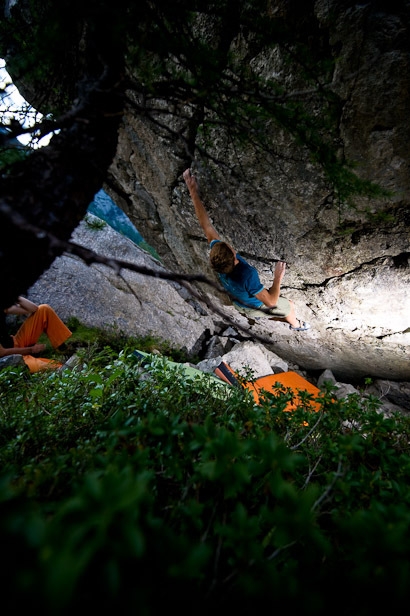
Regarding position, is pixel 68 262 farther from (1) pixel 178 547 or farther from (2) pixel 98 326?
(1) pixel 178 547

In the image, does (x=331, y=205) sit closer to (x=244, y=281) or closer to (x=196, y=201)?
(x=244, y=281)

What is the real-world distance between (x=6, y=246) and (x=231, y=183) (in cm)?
329

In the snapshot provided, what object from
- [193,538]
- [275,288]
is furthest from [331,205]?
[193,538]

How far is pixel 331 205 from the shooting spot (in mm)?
3348

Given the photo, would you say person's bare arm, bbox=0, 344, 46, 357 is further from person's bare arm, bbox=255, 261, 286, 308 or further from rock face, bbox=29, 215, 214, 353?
person's bare arm, bbox=255, 261, 286, 308

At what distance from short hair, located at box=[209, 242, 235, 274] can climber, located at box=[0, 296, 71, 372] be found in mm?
3603

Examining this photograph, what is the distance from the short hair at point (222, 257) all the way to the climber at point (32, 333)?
360 cm

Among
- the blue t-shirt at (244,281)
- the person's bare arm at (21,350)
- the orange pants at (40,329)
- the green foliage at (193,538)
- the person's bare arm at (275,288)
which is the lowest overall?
the person's bare arm at (21,350)

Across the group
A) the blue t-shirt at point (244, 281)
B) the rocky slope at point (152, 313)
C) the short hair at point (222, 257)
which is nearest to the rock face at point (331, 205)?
the blue t-shirt at point (244, 281)

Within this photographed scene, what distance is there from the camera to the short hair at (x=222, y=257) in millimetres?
3529

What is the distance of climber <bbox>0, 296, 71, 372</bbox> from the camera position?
4680mm

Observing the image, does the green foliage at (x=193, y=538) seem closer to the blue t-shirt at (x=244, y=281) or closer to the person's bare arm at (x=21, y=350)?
the blue t-shirt at (x=244, y=281)

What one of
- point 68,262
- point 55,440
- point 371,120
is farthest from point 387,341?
point 68,262

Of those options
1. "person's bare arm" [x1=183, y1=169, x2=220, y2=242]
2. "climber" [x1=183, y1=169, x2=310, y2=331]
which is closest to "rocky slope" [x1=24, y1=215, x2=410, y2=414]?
"climber" [x1=183, y1=169, x2=310, y2=331]
